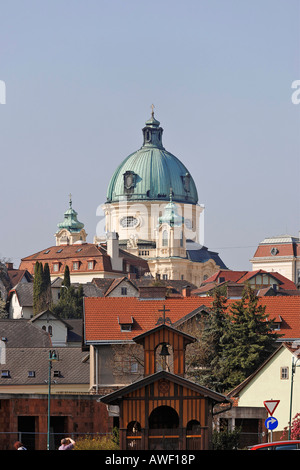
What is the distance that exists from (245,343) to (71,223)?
468 feet

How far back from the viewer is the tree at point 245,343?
164 feet

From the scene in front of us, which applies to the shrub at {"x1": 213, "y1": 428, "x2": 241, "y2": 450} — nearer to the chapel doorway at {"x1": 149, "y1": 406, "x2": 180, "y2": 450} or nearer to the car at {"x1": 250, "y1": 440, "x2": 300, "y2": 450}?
the chapel doorway at {"x1": 149, "y1": 406, "x2": 180, "y2": 450}

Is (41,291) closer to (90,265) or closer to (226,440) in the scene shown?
(90,265)

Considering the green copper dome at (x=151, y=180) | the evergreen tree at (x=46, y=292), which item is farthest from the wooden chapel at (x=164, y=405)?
the green copper dome at (x=151, y=180)

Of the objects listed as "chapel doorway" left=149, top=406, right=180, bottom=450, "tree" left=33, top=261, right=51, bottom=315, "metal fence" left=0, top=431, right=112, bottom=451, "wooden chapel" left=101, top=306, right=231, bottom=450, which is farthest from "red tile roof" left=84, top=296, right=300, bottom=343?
"tree" left=33, top=261, right=51, bottom=315

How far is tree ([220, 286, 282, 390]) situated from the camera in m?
50.0

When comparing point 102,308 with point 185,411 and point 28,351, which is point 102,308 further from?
point 185,411

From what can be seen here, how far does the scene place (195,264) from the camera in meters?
176

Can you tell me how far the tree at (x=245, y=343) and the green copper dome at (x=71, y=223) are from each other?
13935cm

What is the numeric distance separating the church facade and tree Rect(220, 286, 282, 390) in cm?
12363

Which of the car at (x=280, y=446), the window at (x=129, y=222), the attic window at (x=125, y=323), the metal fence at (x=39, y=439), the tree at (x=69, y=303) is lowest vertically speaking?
the metal fence at (x=39, y=439)

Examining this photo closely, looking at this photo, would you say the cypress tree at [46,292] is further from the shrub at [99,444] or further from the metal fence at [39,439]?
the shrub at [99,444]
